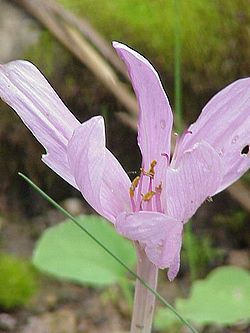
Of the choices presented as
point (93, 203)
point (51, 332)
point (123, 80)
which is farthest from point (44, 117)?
point (123, 80)

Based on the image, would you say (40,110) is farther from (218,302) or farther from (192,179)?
(218,302)

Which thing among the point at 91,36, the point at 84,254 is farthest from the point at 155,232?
the point at 91,36

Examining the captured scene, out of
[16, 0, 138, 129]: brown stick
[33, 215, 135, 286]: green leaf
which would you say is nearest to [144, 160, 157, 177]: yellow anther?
[33, 215, 135, 286]: green leaf

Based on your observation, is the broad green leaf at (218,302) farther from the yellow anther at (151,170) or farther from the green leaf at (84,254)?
the yellow anther at (151,170)

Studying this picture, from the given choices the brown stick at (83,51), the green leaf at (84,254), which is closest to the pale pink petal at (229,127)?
the green leaf at (84,254)

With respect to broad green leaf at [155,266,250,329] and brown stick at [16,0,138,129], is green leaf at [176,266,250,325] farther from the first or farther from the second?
brown stick at [16,0,138,129]

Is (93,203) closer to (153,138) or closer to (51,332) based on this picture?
(153,138)
